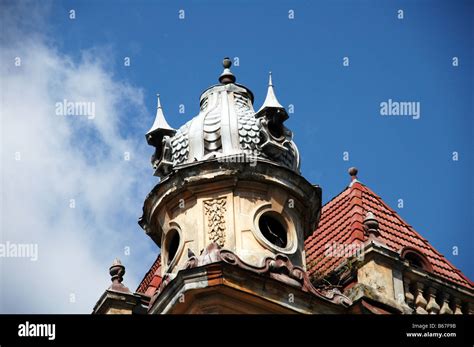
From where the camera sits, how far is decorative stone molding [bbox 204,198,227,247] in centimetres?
3225

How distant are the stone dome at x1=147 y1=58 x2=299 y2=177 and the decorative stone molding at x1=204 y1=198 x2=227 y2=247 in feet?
2.74

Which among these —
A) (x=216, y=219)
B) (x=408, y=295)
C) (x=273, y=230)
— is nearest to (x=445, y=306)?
(x=408, y=295)

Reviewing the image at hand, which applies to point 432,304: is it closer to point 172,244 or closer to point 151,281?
point 172,244

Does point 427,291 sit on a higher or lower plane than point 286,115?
lower

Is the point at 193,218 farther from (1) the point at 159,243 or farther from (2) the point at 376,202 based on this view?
(2) the point at 376,202

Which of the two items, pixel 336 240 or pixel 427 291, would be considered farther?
pixel 336 240

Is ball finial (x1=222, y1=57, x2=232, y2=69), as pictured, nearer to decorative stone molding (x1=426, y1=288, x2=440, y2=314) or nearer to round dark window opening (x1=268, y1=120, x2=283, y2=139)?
round dark window opening (x1=268, y1=120, x2=283, y2=139)

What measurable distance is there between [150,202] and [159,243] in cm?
101

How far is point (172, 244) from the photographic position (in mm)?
33562

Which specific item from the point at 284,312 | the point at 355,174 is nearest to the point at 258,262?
the point at 284,312
